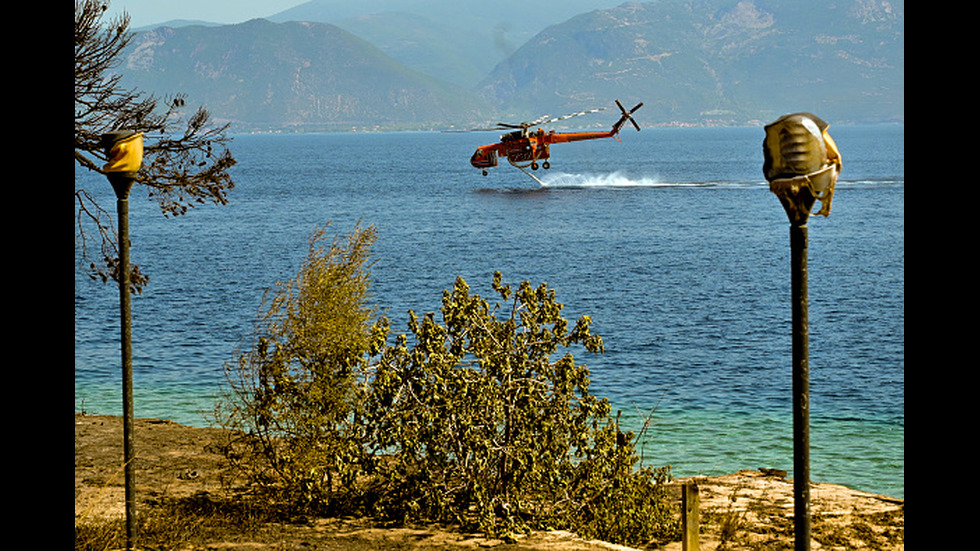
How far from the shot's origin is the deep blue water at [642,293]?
24125 mm

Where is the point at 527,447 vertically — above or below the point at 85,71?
below

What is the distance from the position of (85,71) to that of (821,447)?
15.6 meters

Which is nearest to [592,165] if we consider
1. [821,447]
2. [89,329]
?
[89,329]

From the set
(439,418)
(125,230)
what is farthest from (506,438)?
(125,230)

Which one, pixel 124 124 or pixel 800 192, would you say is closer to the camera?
pixel 800 192

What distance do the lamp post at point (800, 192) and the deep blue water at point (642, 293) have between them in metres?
4.67

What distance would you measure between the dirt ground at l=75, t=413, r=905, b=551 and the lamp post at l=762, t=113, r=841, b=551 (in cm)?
347

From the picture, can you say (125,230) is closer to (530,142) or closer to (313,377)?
(313,377)

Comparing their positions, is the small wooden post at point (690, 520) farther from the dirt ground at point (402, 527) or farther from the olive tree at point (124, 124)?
the olive tree at point (124, 124)

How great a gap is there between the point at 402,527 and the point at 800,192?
6.53 metres

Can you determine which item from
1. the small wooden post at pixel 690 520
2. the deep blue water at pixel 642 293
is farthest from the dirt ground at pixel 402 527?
the deep blue water at pixel 642 293

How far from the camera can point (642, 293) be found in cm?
4612
